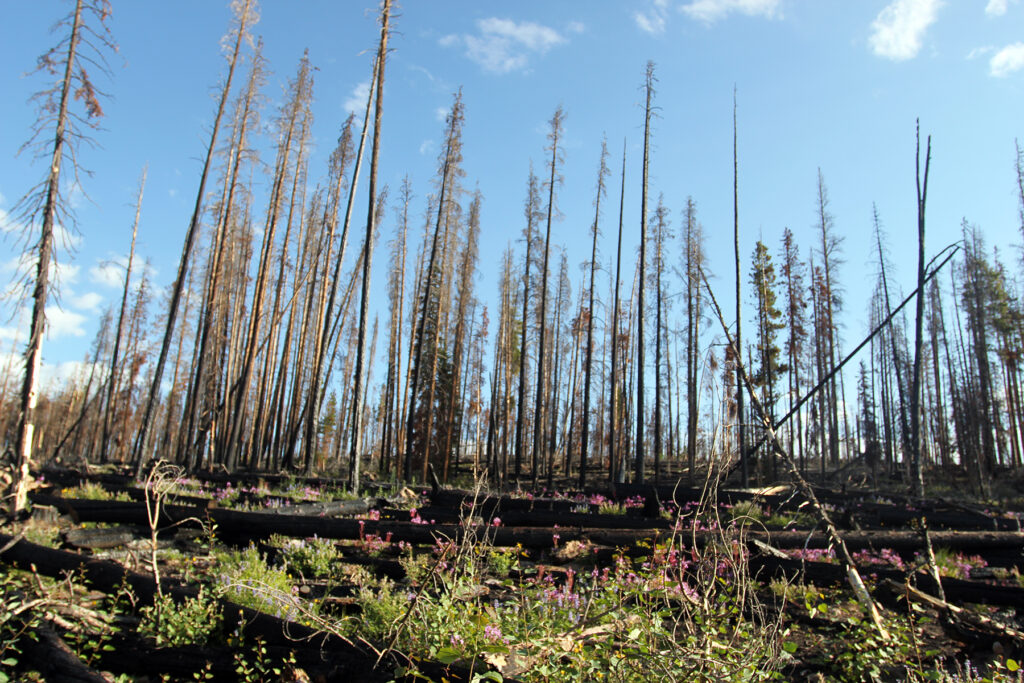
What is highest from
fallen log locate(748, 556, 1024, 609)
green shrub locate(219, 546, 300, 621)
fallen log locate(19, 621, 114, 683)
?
fallen log locate(748, 556, 1024, 609)

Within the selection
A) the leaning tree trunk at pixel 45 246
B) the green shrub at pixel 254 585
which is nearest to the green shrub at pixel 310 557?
the green shrub at pixel 254 585

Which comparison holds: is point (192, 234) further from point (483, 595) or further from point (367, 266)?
point (483, 595)

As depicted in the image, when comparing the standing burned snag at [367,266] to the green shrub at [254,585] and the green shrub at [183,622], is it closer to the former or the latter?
the green shrub at [254,585]

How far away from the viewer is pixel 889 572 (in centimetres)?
683

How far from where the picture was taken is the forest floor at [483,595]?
10.4 feet

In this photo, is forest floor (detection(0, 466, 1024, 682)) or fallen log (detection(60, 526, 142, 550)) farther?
fallen log (detection(60, 526, 142, 550))

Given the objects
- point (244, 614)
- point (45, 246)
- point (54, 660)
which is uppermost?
point (45, 246)

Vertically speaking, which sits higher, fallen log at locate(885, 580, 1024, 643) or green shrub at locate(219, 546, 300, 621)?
fallen log at locate(885, 580, 1024, 643)

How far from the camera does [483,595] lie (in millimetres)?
5766

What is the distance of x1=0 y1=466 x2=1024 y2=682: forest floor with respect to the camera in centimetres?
317

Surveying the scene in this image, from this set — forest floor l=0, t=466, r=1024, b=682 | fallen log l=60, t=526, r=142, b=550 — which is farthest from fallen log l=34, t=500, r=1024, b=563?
fallen log l=60, t=526, r=142, b=550

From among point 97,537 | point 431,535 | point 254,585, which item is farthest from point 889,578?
point 97,537

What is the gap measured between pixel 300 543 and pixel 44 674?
3754 millimetres

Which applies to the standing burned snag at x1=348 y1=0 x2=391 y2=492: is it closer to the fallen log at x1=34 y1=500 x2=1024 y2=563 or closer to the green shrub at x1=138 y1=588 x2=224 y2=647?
the fallen log at x1=34 y1=500 x2=1024 y2=563
